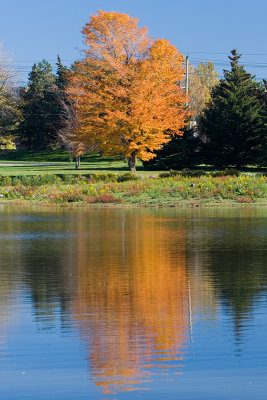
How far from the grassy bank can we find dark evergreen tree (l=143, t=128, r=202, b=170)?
67.1ft

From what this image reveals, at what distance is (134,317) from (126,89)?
39847mm

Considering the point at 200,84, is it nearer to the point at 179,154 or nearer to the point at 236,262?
the point at 179,154

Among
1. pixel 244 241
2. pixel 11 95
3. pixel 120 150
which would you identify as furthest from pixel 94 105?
pixel 11 95

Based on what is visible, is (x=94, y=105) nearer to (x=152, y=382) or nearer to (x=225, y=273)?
(x=225, y=273)

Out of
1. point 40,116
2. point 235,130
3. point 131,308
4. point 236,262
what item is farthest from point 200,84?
point 131,308

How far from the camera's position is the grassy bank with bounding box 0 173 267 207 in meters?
31.2

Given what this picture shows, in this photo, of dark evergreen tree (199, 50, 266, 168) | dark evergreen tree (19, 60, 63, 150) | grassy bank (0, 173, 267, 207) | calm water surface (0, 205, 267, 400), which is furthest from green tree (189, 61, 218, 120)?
calm water surface (0, 205, 267, 400)

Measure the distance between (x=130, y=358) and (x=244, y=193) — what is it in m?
25.0

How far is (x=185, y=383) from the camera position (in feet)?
21.6

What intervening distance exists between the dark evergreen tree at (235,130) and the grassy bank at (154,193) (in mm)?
21901

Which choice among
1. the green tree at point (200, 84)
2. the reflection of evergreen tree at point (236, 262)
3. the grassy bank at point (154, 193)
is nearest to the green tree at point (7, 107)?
the green tree at point (200, 84)

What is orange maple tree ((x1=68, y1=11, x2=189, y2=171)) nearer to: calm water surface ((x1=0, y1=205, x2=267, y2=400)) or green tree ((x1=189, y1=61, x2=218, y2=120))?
calm water surface ((x1=0, y1=205, x2=267, y2=400))

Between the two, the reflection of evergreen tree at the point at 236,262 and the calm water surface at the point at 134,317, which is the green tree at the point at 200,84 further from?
the calm water surface at the point at 134,317

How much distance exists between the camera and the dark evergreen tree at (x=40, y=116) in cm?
9588
